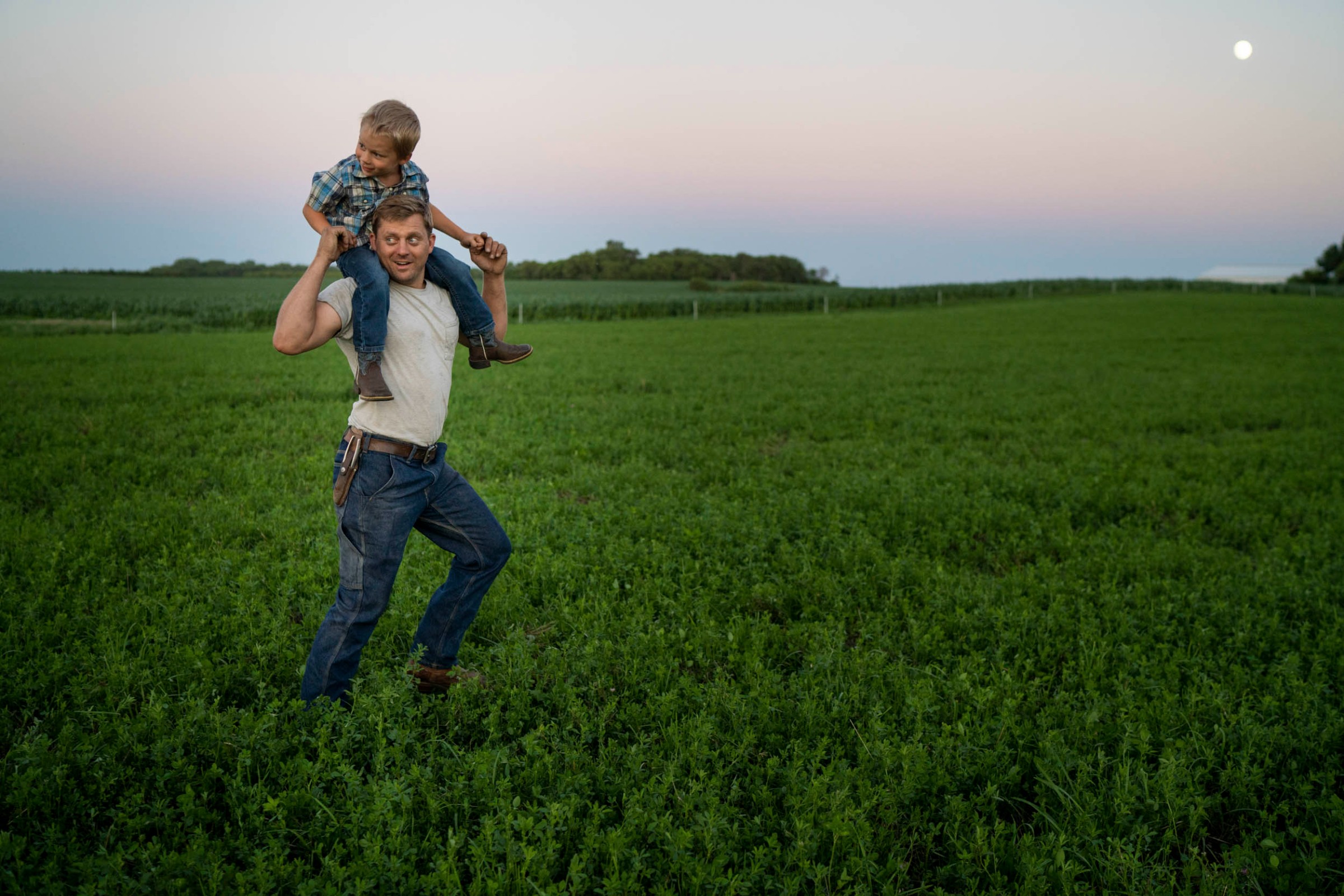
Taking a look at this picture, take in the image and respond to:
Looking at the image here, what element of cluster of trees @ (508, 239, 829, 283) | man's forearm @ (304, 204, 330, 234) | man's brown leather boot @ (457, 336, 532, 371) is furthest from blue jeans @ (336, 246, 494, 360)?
cluster of trees @ (508, 239, 829, 283)

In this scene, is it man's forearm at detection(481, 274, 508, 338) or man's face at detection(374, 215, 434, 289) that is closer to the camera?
man's face at detection(374, 215, 434, 289)

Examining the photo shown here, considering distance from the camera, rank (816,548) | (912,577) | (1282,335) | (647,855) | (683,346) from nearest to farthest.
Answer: (647,855) < (912,577) < (816,548) < (683,346) < (1282,335)

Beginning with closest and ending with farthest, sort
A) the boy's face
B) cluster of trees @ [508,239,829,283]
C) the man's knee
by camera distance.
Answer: the boy's face, the man's knee, cluster of trees @ [508,239,829,283]

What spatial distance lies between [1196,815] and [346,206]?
486cm

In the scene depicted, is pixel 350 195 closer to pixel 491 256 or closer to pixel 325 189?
pixel 325 189

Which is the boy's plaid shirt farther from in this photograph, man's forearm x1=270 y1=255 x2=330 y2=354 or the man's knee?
the man's knee

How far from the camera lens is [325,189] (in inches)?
154

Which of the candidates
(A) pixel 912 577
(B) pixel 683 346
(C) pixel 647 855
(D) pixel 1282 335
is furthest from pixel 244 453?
(D) pixel 1282 335

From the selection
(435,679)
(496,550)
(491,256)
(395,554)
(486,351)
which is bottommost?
(435,679)

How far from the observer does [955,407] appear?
15812 millimetres

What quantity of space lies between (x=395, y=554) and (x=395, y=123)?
6.58 ft

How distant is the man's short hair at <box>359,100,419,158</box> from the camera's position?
378 centimetres

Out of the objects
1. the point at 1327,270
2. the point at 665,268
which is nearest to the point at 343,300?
the point at 665,268

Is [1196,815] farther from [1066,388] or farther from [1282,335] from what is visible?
[1282,335]
